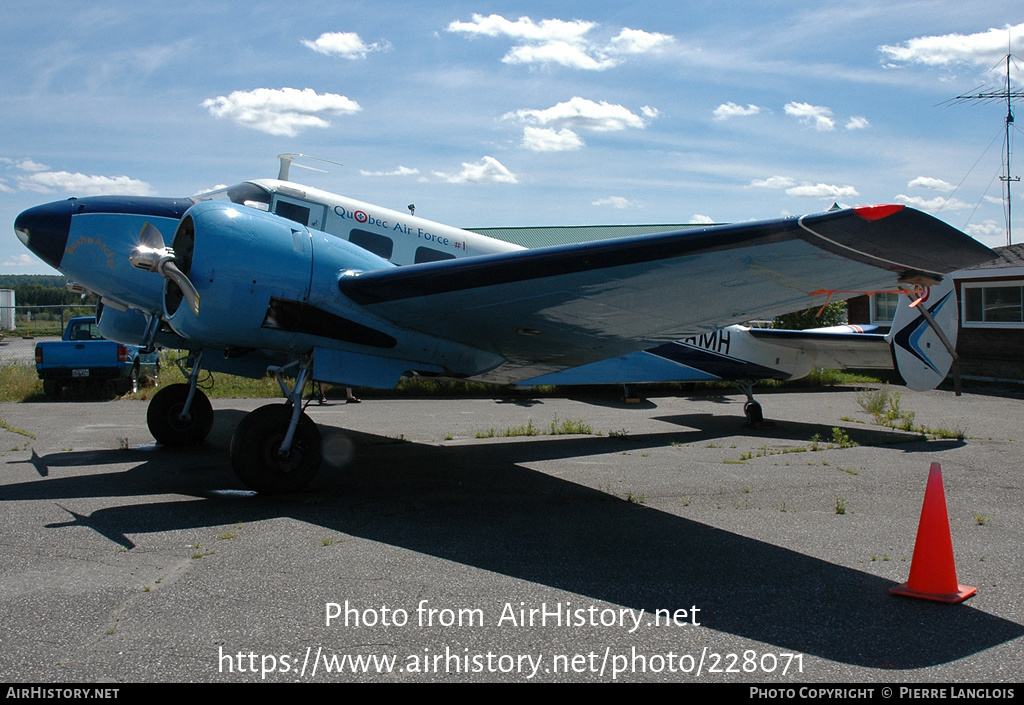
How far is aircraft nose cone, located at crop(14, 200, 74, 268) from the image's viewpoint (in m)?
6.80

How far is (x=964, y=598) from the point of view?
12.9 ft

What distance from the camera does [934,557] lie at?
13.2 ft

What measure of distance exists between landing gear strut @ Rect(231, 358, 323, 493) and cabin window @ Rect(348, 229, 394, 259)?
87.9 inches

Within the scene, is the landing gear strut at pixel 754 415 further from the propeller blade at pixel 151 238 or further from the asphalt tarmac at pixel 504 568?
the propeller blade at pixel 151 238

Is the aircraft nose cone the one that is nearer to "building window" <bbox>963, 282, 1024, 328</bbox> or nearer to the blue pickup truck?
the blue pickup truck

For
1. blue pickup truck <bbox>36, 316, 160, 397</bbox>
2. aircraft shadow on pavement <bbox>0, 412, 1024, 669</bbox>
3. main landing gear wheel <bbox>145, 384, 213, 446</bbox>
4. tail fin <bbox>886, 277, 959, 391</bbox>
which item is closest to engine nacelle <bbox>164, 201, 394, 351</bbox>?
aircraft shadow on pavement <bbox>0, 412, 1024, 669</bbox>

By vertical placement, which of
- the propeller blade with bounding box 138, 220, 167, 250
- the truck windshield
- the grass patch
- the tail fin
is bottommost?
the grass patch

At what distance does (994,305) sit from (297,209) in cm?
2055

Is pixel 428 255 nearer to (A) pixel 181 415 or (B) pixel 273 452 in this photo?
(B) pixel 273 452

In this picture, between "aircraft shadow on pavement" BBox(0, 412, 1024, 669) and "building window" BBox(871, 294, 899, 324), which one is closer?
"aircraft shadow on pavement" BBox(0, 412, 1024, 669)

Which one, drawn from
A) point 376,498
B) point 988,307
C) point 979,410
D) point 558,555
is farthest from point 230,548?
point 988,307

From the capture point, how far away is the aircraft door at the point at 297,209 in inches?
305

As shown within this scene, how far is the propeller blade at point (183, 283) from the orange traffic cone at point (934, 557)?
5329 mm

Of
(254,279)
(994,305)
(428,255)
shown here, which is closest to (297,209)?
(428,255)
